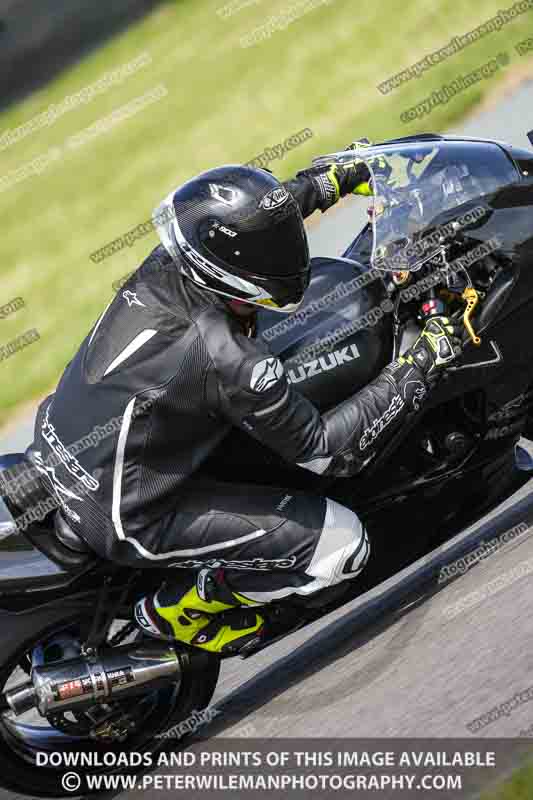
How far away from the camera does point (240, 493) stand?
376 cm

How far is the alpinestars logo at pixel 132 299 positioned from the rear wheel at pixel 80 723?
1273mm

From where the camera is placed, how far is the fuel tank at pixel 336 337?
379cm

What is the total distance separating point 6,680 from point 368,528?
154 centimetres

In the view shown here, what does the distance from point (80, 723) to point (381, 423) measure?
173cm

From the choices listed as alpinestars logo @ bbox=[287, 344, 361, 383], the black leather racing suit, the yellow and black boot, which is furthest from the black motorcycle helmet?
the yellow and black boot

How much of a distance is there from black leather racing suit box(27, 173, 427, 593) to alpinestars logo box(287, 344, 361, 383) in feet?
0.87

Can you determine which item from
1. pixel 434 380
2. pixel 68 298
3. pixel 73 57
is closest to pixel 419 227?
pixel 434 380

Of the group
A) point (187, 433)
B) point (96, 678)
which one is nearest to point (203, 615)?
point (96, 678)

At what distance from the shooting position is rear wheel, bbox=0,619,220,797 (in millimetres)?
3906

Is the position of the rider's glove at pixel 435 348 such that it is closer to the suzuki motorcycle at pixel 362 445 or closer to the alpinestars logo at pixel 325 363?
the suzuki motorcycle at pixel 362 445

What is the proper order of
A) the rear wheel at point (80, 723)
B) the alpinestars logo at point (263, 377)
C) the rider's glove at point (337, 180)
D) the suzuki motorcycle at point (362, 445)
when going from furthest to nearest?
1. the rider's glove at point (337, 180)
2. the rear wheel at point (80, 723)
3. the suzuki motorcycle at point (362, 445)
4. the alpinestars logo at point (263, 377)

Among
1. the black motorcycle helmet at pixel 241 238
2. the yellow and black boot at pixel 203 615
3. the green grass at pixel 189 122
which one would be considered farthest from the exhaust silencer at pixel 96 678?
the green grass at pixel 189 122

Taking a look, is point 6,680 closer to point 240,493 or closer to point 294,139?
point 240,493

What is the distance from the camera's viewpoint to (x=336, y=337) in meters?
3.80
